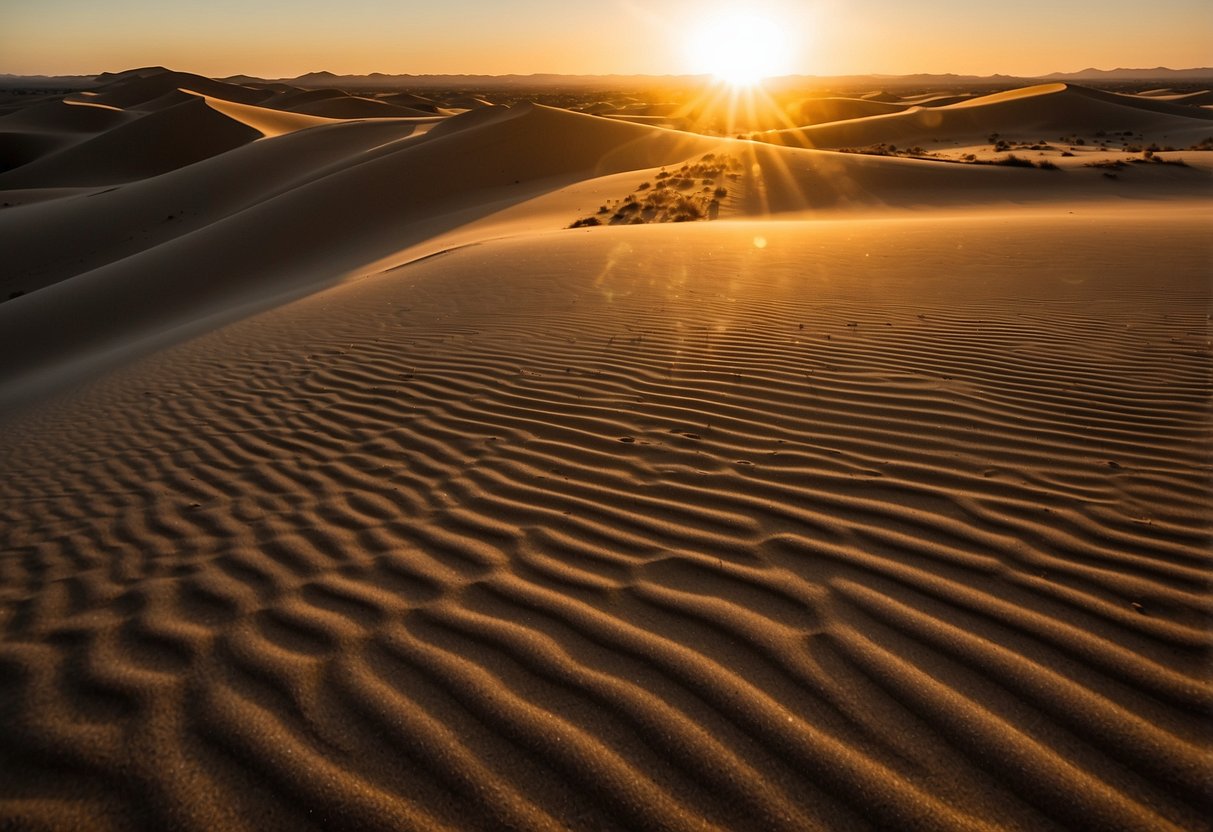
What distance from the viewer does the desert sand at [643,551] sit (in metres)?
2.01

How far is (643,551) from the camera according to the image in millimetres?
3143

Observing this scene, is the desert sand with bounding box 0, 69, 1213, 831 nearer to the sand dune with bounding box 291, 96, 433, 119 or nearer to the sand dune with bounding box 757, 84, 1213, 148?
the sand dune with bounding box 757, 84, 1213, 148

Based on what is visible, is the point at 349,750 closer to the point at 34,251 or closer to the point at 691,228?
A: the point at 691,228

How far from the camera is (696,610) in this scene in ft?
8.81

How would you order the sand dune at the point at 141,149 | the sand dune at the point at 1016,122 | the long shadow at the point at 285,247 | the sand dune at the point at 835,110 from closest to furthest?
the long shadow at the point at 285,247, the sand dune at the point at 1016,122, the sand dune at the point at 141,149, the sand dune at the point at 835,110

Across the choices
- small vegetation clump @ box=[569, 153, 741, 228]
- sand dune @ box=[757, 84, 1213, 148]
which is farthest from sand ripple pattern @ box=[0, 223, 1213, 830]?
sand dune @ box=[757, 84, 1213, 148]

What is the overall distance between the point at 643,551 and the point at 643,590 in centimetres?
32

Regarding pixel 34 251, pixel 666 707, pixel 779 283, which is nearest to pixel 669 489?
pixel 666 707

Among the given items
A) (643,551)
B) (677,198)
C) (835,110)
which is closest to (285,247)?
(677,198)

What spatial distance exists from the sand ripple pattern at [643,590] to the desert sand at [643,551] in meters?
0.01

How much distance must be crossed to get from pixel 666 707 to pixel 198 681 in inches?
62.6

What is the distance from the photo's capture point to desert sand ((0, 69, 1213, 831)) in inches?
79.2

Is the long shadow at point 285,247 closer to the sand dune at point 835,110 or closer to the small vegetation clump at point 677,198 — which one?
the small vegetation clump at point 677,198

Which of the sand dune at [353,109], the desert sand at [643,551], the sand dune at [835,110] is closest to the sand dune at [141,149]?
the sand dune at [353,109]
